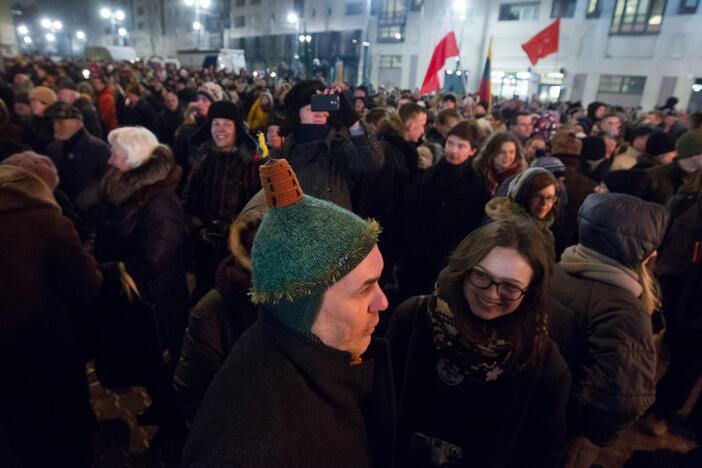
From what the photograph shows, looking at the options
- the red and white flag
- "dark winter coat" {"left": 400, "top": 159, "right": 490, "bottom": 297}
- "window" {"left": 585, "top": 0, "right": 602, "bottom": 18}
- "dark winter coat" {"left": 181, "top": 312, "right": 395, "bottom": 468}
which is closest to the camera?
"dark winter coat" {"left": 181, "top": 312, "right": 395, "bottom": 468}

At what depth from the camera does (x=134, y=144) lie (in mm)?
2979

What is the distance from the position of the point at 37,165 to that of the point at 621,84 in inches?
1219

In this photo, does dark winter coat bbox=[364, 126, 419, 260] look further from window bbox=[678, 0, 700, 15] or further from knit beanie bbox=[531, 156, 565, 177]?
window bbox=[678, 0, 700, 15]

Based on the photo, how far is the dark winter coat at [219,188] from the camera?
3881 mm

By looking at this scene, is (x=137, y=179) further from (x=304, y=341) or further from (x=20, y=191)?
(x=304, y=341)

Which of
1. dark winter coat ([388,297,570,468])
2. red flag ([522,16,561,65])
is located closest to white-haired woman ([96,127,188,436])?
dark winter coat ([388,297,570,468])

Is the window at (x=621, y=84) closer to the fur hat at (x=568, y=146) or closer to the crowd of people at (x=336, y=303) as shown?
the fur hat at (x=568, y=146)

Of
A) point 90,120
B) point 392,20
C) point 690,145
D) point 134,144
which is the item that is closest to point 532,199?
point 690,145

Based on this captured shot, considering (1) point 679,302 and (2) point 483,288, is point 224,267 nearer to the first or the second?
(2) point 483,288

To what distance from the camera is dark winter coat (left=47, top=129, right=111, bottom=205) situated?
4543mm

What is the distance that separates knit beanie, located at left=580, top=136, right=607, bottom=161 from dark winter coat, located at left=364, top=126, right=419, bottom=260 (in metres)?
1.89

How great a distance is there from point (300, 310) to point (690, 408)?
419 cm

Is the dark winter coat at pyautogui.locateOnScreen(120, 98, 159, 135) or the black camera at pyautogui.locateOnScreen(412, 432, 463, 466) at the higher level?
the dark winter coat at pyautogui.locateOnScreen(120, 98, 159, 135)

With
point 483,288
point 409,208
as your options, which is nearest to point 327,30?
point 409,208
